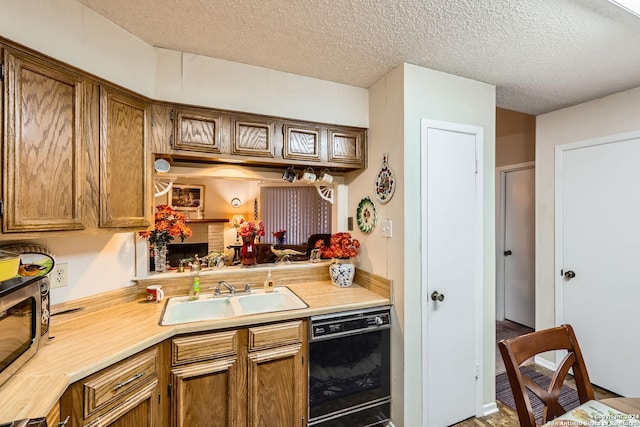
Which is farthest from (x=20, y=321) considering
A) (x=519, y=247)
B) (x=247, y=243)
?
(x=519, y=247)

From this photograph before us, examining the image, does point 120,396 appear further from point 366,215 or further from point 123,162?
point 366,215

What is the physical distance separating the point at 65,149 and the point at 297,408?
1.80 m

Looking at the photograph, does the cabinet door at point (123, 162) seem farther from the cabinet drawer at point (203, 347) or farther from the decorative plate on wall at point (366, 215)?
the decorative plate on wall at point (366, 215)

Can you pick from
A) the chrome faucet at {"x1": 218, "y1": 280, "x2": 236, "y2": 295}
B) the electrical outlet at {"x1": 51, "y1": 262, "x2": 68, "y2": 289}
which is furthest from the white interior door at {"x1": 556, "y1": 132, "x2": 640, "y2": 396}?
the electrical outlet at {"x1": 51, "y1": 262, "x2": 68, "y2": 289}

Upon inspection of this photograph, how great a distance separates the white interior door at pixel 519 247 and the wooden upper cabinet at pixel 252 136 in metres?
3.12

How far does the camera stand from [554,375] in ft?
4.03

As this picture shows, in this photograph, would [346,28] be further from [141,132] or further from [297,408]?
[297,408]

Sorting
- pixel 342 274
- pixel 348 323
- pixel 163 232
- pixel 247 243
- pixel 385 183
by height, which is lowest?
pixel 348 323

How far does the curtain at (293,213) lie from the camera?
3129mm

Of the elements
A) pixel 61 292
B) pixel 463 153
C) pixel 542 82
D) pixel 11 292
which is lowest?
pixel 61 292

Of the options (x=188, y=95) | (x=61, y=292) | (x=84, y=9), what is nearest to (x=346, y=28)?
(x=188, y=95)

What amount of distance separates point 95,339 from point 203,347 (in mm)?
479

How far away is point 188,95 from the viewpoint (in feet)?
6.07

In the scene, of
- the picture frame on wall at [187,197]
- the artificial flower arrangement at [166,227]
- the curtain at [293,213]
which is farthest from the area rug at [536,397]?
the picture frame on wall at [187,197]
